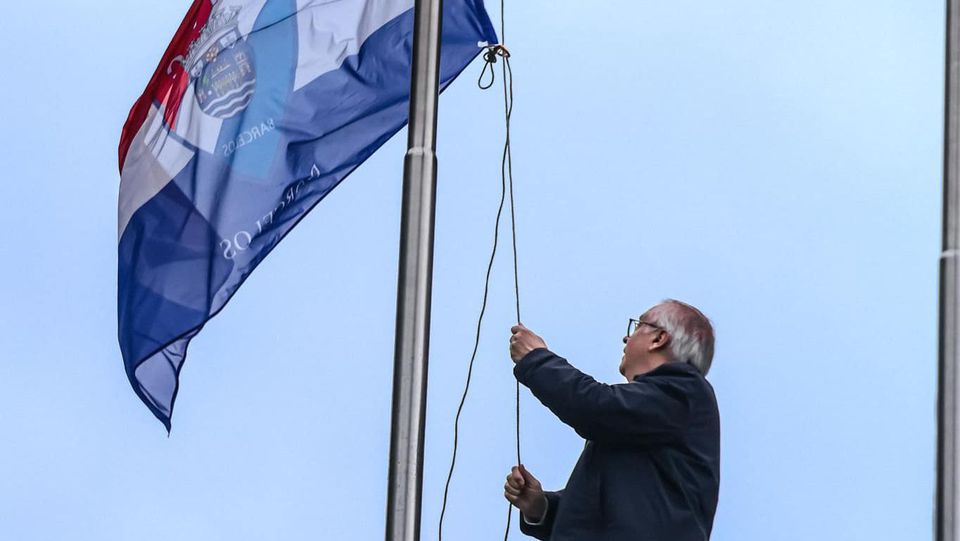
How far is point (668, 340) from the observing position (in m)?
8.49

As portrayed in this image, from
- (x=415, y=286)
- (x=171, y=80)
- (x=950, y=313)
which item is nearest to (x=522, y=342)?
(x=415, y=286)

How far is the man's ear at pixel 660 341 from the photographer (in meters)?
8.50

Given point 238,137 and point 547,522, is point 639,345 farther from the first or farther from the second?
point 238,137

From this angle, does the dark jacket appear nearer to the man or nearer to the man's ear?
the man

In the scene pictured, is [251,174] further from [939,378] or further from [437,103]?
[939,378]

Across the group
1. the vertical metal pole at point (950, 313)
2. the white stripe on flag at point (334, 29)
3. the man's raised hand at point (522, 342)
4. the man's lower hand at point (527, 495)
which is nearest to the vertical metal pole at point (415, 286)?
the man's raised hand at point (522, 342)

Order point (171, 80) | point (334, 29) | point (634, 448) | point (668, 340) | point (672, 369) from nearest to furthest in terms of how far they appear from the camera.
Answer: point (634, 448), point (672, 369), point (668, 340), point (334, 29), point (171, 80)

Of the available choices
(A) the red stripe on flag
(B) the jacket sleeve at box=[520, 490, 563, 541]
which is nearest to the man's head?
(B) the jacket sleeve at box=[520, 490, 563, 541]

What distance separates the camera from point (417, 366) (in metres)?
7.89

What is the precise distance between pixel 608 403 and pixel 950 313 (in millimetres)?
1361

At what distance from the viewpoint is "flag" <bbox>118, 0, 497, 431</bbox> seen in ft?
33.0

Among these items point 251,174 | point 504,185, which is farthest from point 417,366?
point 251,174

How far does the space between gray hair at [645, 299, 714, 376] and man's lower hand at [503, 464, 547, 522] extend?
80cm

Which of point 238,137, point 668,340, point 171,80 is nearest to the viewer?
point 668,340
